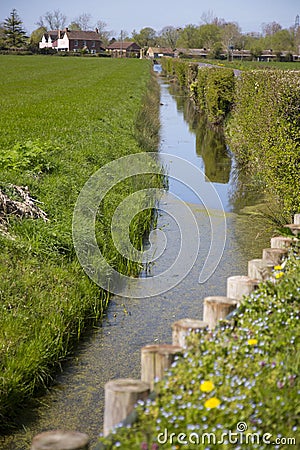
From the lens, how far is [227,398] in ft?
9.09

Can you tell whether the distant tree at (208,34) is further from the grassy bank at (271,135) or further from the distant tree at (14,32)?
the grassy bank at (271,135)

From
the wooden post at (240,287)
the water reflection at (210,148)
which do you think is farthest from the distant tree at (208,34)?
the wooden post at (240,287)

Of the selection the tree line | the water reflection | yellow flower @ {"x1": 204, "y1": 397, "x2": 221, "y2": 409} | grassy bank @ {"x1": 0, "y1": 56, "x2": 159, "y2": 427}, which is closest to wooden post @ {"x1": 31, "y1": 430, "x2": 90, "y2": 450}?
yellow flower @ {"x1": 204, "y1": 397, "x2": 221, "y2": 409}

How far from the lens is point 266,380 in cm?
289

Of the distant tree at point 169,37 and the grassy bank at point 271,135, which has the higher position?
the distant tree at point 169,37

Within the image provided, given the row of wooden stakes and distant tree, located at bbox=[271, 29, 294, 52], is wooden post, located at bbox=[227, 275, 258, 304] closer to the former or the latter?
the row of wooden stakes

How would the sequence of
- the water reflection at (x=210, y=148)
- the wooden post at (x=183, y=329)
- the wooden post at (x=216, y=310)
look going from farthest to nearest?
the water reflection at (x=210, y=148) < the wooden post at (x=216, y=310) < the wooden post at (x=183, y=329)

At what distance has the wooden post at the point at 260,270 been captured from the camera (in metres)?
4.41

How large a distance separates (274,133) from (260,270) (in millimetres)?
5928

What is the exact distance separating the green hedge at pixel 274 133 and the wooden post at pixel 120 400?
6.01 meters

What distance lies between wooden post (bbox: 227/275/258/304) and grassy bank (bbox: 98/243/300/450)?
1.95 ft

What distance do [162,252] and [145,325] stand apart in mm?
2352

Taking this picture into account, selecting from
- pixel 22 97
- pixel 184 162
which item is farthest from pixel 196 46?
pixel 184 162

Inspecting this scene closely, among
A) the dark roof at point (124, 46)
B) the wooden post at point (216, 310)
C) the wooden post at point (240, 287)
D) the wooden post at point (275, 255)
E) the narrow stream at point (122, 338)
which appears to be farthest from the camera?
the dark roof at point (124, 46)
